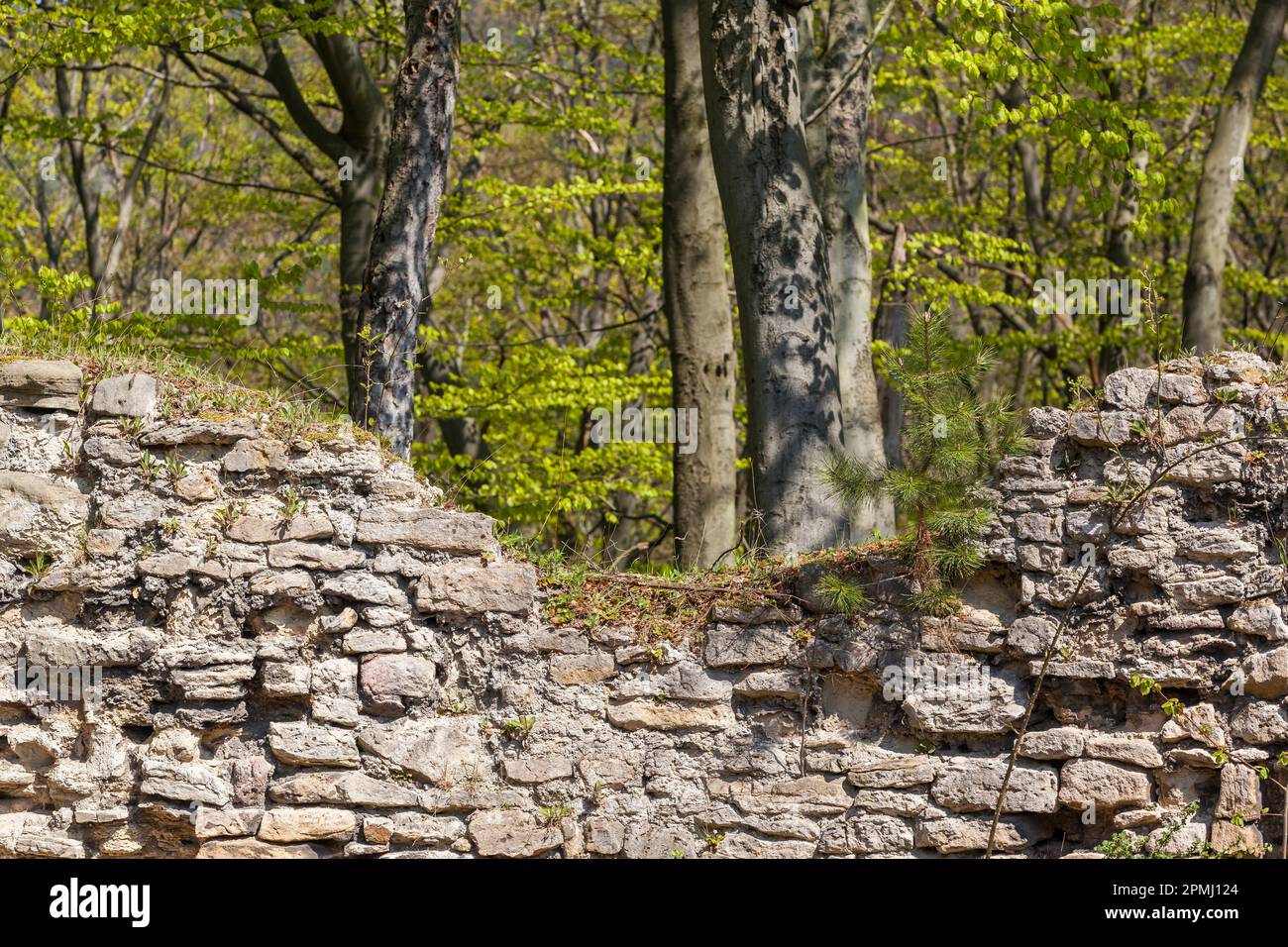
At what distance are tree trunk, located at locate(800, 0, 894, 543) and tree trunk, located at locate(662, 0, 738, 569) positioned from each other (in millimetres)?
744

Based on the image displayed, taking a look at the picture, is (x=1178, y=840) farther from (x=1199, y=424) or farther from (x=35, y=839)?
(x=35, y=839)

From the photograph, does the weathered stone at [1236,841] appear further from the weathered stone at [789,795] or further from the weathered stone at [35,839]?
the weathered stone at [35,839]

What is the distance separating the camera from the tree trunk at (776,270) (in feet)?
21.4

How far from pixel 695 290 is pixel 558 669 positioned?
3.63 metres

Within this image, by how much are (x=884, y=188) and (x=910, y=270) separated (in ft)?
17.7

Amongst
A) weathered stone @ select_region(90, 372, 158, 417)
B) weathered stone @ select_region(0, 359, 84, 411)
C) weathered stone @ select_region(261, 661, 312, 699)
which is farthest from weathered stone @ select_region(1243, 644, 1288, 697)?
weathered stone @ select_region(0, 359, 84, 411)

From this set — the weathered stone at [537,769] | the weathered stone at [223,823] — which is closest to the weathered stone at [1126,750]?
the weathered stone at [537,769]

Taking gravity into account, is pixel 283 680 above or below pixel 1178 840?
above

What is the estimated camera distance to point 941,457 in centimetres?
523

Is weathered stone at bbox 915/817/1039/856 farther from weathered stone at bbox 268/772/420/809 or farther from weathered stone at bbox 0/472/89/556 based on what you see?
weathered stone at bbox 0/472/89/556

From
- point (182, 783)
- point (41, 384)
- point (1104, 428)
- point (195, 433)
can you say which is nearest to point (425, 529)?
point (195, 433)

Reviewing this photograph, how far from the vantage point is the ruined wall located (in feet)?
16.8

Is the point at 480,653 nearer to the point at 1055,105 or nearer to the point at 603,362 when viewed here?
the point at 1055,105
